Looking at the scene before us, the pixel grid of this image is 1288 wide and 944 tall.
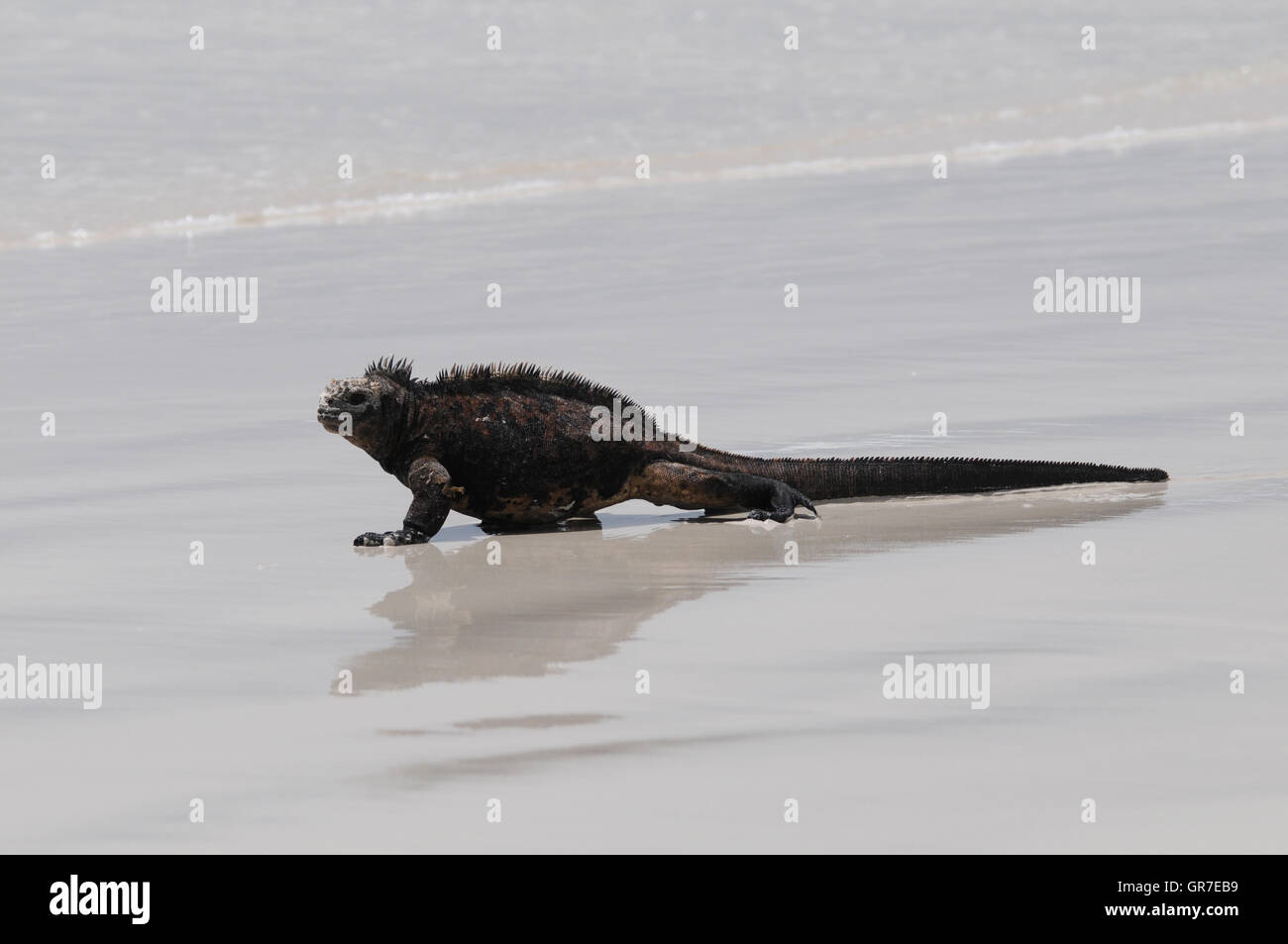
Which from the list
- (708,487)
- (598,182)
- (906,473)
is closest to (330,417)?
(708,487)

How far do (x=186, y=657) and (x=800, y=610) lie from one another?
2174 millimetres

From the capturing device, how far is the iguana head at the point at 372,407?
28.6 ft

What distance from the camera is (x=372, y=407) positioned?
28.7ft

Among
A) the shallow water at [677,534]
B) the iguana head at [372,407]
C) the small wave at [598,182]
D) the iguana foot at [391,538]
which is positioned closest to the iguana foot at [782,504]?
the shallow water at [677,534]

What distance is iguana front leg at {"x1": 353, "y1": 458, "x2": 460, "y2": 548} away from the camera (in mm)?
8609

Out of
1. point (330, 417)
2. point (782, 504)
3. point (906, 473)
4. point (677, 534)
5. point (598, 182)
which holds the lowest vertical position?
point (677, 534)

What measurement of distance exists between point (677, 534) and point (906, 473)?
1.25 meters

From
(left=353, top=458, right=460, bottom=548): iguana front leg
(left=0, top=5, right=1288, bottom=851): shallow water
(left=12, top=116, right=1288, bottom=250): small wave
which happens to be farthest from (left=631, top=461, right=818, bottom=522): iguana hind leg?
(left=12, top=116, right=1288, bottom=250): small wave

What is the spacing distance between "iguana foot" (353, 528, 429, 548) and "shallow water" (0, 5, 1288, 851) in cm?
8

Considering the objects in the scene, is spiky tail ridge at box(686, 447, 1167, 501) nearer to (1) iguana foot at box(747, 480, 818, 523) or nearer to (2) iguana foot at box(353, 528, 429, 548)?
(1) iguana foot at box(747, 480, 818, 523)

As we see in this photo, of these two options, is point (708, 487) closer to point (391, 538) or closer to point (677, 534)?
point (677, 534)

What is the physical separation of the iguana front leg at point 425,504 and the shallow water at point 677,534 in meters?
0.10

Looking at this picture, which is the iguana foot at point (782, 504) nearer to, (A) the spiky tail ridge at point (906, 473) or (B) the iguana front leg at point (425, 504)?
(A) the spiky tail ridge at point (906, 473)

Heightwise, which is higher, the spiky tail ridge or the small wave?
the small wave
